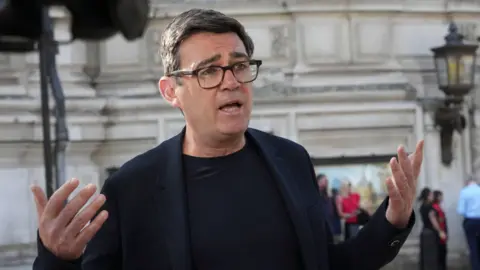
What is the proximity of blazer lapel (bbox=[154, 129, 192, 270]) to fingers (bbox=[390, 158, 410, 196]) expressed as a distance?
1.87 ft

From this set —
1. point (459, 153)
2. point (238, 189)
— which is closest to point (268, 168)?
point (238, 189)

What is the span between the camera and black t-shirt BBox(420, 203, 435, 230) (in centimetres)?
934

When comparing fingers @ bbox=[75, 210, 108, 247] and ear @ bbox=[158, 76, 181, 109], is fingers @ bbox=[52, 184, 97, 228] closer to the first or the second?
fingers @ bbox=[75, 210, 108, 247]

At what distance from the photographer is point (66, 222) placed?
6.59 ft

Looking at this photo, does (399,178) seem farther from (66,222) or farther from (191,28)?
(66,222)

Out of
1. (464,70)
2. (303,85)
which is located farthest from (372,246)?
(464,70)

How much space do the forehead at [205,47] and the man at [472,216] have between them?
7535 mm

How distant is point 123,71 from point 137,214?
7.51 m

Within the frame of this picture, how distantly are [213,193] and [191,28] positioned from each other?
0.45 metres

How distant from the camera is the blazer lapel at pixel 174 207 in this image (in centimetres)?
217

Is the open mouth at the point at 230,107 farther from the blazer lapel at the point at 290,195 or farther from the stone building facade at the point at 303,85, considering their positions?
the stone building facade at the point at 303,85

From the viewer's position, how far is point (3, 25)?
303cm

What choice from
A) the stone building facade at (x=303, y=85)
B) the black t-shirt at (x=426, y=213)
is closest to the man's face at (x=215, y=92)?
the stone building facade at (x=303, y=85)

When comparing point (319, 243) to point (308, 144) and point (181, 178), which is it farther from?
point (308, 144)
